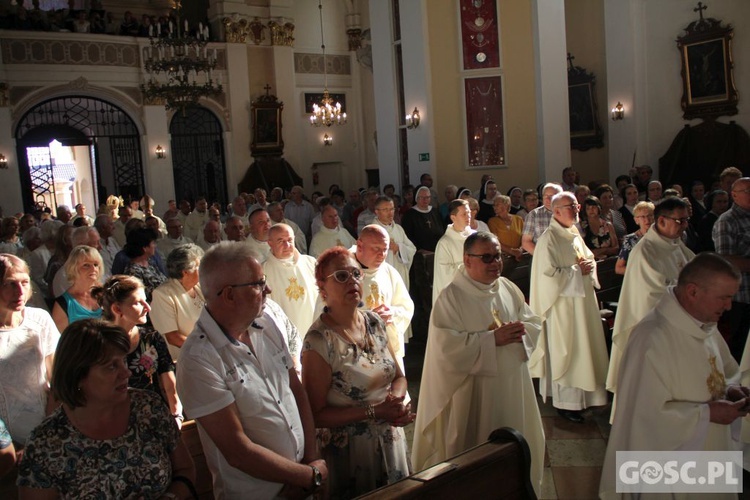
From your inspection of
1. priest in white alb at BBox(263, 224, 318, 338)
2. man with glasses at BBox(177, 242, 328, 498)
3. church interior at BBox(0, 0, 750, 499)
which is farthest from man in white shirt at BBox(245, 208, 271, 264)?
man with glasses at BBox(177, 242, 328, 498)

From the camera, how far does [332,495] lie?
10.2 feet

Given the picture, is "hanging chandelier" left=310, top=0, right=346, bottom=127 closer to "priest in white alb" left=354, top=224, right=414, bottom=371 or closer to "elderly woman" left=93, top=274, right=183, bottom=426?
"priest in white alb" left=354, top=224, right=414, bottom=371

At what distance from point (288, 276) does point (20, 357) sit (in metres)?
2.49

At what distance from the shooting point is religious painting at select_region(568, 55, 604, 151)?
16.4 m

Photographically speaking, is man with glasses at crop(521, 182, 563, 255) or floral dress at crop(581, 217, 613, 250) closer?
man with glasses at crop(521, 182, 563, 255)

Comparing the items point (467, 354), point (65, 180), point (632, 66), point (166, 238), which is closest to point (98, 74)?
point (65, 180)

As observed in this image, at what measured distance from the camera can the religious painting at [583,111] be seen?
1639 cm

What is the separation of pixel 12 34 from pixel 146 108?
344 cm

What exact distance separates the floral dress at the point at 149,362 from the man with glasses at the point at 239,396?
0.97 meters

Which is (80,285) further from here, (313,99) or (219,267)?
(313,99)

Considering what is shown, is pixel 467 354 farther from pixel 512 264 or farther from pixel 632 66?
pixel 632 66

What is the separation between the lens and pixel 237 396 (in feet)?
8.43

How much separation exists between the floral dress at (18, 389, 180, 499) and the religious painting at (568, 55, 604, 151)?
50.7 ft

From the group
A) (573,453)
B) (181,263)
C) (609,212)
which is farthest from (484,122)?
(181,263)
